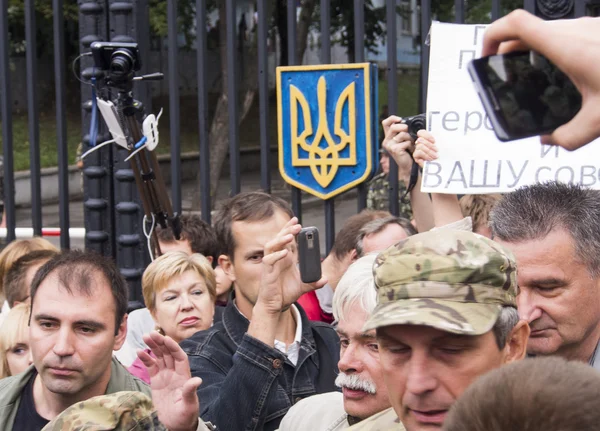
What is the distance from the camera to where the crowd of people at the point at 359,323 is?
164 cm

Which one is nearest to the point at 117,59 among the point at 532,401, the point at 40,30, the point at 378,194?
the point at 378,194

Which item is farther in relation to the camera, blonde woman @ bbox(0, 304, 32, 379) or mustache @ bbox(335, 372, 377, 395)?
blonde woman @ bbox(0, 304, 32, 379)

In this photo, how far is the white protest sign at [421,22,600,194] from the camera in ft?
13.8

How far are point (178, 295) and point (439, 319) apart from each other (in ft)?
8.81

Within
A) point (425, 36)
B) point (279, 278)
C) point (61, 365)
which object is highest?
point (425, 36)

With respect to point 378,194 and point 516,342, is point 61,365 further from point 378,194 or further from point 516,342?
point 378,194

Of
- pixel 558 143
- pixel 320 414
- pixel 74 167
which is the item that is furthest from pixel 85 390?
pixel 74 167

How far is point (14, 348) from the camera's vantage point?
13.1ft

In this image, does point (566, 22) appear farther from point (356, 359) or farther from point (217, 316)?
point (217, 316)

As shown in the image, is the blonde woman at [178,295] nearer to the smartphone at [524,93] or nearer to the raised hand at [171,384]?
the raised hand at [171,384]

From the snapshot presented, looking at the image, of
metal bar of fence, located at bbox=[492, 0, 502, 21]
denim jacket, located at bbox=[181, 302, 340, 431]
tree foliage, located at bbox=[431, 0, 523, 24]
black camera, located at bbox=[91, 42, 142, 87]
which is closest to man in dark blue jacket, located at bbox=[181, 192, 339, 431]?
denim jacket, located at bbox=[181, 302, 340, 431]

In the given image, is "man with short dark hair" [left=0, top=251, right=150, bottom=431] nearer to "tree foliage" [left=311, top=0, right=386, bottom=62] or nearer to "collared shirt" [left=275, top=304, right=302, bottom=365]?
"collared shirt" [left=275, top=304, right=302, bottom=365]

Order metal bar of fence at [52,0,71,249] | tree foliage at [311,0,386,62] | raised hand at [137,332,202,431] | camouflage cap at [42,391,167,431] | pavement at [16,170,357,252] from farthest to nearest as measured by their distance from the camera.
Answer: pavement at [16,170,357,252] < tree foliage at [311,0,386,62] < metal bar of fence at [52,0,71,249] < raised hand at [137,332,202,431] < camouflage cap at [42,391,167,431]

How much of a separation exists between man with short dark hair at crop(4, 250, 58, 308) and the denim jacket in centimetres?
124
